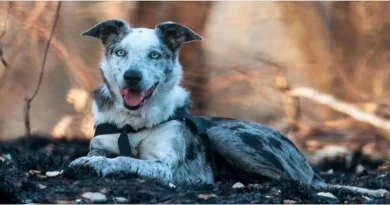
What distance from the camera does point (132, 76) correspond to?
6645 mm

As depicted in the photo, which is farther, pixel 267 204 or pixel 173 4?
pixel 173 4

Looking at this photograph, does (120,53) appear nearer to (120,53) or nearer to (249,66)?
(120,53)

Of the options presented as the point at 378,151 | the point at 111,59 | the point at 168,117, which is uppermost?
the point at 111,59

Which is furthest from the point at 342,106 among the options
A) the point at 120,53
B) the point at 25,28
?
the point at 120,53

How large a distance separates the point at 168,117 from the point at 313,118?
374 inches

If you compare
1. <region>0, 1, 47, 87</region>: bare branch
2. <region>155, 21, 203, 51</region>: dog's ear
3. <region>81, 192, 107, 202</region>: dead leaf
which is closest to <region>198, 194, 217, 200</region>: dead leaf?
<region>81, 192, 107, 202</region>: dead leaf

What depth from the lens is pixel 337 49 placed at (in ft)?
56.5

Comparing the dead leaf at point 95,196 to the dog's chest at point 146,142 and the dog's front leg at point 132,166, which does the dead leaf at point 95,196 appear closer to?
the dog's front leg at point 132,166

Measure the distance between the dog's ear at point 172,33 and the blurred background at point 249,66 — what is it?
6272mm

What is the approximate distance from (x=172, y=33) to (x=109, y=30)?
0.58 metres

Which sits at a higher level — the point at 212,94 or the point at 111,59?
the point at 111,59

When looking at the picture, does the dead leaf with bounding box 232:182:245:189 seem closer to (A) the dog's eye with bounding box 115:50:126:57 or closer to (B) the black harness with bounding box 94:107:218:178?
(B) the black harness with bounding box 94:107:218:178

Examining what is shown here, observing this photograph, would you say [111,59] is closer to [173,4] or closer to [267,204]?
[267,204]

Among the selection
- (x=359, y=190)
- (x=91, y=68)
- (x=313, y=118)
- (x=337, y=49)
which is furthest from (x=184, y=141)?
(x=337, y=49)
